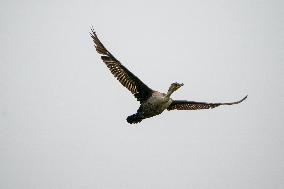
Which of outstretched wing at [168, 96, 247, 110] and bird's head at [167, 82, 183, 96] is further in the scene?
outstretched wing at [168, 96, 247, 110]

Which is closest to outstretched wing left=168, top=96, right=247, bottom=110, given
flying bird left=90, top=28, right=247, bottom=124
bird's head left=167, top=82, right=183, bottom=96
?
flying bird left=90, top=28, right=247, bottom=124

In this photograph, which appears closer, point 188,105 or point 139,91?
point 139,91

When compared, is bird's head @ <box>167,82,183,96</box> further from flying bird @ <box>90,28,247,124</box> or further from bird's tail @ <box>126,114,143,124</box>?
bird's tail @ <box>126,114,143,124</box>

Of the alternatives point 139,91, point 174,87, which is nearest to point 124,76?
point 139,91

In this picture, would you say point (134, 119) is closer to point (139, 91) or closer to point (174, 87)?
point (139, 91)

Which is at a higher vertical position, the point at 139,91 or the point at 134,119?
the point at 139,91

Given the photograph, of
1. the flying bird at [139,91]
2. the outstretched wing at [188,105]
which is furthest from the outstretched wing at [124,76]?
the outstretched wing at [188,105]

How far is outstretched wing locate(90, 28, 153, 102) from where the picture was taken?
13.7 meters

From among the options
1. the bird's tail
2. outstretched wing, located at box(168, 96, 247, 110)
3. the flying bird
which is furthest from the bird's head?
the bird's tail

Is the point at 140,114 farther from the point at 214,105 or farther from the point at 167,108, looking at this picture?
the point at 214,105

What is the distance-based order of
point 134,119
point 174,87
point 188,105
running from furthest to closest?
1. point 188,105
2. point 134,119
3. point 174,87

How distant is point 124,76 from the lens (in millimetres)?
14641

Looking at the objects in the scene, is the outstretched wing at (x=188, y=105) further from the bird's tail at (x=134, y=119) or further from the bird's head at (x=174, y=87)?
the bird's tail at (x=134, y=119)

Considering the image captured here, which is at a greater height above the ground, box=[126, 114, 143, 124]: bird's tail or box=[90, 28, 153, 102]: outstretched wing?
box=[90, 28, 153, 102]: outstretched wing
